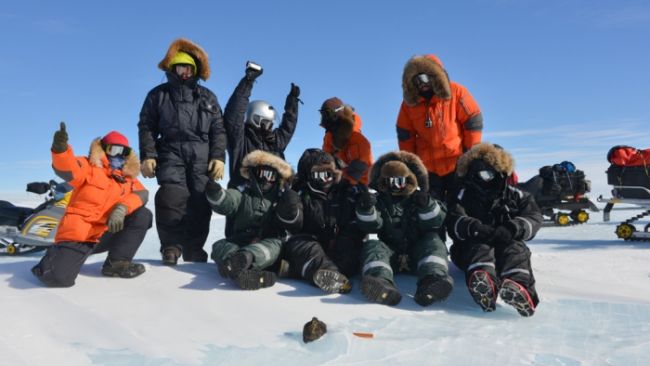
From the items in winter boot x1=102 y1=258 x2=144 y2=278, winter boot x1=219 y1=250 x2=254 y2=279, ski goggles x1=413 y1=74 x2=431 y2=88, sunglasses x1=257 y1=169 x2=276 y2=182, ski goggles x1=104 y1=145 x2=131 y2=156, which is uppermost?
ski goggles x1=413 y1=74 x2=431 y2=88

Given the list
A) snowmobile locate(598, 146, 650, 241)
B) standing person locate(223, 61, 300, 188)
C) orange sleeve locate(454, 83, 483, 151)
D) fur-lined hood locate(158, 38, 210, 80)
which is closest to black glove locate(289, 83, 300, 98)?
standing person locate(223, 61, 300, 188)

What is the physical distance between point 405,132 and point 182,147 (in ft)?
7.03

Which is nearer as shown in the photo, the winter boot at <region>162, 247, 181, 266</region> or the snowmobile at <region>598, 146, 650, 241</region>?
the winter boot at <region>162, 247, 181, 266</region>

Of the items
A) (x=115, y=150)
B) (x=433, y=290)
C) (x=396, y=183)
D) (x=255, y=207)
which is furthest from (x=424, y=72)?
(x=115, y=150)

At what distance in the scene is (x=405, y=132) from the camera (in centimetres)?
450

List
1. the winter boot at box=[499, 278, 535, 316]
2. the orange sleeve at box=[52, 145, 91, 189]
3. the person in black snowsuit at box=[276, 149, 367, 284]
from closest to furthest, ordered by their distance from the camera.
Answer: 1. the winter boot at box=[499, 278, 535, 316]
2. the orange sleeve at box=[52, 145, 91, 189]
3. the person in black snowsuit at box=[276, 149, 367, 284]

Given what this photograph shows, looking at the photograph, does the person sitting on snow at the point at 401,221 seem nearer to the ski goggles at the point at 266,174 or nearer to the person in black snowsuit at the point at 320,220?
the person in black snowsuit at the point at 320,220

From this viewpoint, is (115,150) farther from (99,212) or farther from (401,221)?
(401,221)

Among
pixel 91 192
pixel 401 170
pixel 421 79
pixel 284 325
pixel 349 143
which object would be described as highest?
pixel 421 79

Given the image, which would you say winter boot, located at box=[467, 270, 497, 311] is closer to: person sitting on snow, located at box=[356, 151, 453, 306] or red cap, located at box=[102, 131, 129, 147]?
person sitting on snow, located at box=[356, 151, 453, 306]

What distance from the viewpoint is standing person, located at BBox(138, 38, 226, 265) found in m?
4.34

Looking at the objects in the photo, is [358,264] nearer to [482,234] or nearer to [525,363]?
[482,234]

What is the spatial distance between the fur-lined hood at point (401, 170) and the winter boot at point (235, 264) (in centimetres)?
126

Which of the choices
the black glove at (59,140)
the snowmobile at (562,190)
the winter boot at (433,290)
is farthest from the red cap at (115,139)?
the snowmobile at (562,190)
